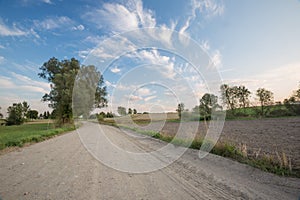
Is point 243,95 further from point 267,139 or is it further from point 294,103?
point 267,139

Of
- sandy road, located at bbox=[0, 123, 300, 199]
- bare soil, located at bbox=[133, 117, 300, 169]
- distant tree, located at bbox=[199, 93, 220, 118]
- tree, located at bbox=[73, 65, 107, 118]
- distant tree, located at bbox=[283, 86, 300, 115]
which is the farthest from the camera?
distant tree, located at bbox=[283, 86, 300, 115]

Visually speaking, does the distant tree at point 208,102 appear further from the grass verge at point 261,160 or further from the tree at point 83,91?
the tree at point 83,91

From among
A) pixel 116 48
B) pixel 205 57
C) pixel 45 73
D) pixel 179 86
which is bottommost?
pixel 179 86

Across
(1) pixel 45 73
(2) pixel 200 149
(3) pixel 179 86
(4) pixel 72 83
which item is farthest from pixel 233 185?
(1) pixel 45 73

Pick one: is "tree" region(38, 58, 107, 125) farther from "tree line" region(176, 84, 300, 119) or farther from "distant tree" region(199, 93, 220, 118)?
"tree line" region(176, 84, 300, 119)

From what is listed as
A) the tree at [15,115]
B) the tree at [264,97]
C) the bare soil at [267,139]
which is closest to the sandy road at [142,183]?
the bare soil at [267,139]

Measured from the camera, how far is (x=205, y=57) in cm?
737

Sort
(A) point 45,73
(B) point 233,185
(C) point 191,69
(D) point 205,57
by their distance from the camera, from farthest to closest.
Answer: (A) point 45,73
(C) point 191,69
(D) point 205,57
(B) point 233,185

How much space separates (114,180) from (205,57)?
5.74 m

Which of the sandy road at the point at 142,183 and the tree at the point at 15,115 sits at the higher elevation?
the tree at the point at 15,115

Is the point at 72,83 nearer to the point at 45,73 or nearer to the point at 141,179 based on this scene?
the point at 45,73

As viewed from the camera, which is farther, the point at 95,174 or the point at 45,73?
the point at 45,73

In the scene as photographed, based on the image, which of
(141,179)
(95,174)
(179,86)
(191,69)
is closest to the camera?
(141,179)


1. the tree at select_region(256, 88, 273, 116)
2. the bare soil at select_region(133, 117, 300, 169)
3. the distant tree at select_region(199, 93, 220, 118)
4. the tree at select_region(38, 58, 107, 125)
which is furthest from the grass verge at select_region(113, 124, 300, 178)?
the tree at select_region(256, 88, 273, 116)
